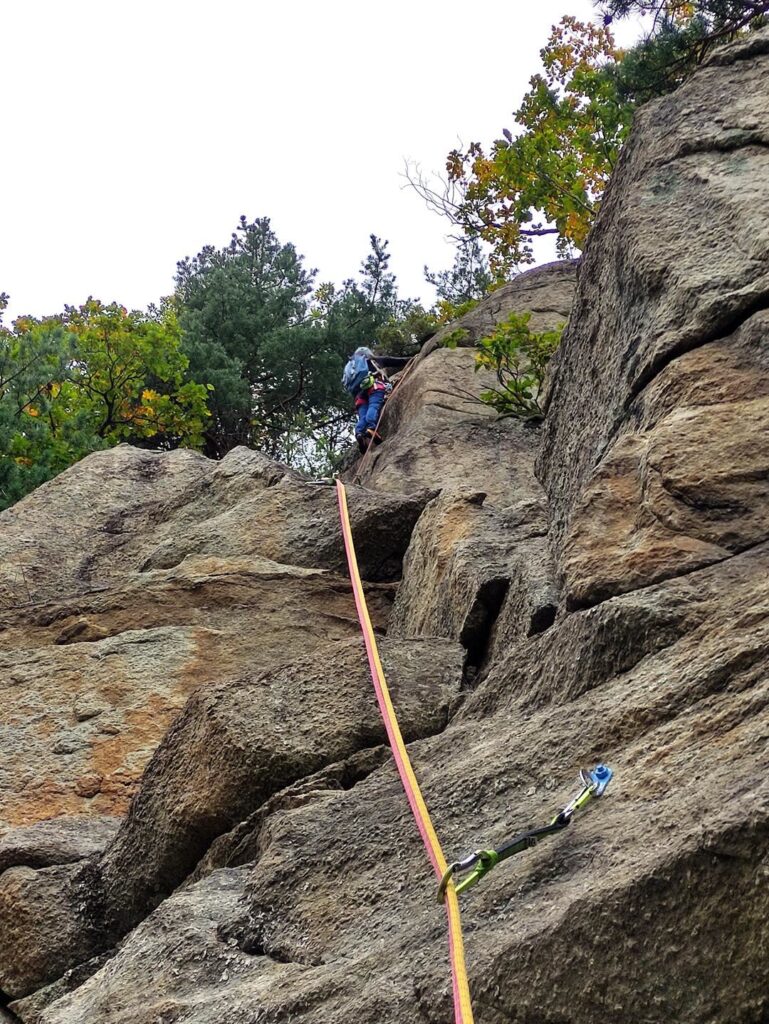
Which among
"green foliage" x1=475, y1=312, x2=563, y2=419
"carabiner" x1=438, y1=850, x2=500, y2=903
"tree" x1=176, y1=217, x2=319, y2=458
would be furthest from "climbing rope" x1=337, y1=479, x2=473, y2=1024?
"tree" x1=176, y1=217, x2=319, y2=458

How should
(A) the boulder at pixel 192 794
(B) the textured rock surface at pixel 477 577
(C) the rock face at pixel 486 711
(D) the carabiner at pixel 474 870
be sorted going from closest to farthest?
(C) the rock face at pixel 486 711, (D) the carabiner at pixel 474 870, (A) the boulder at pixel 192 794, (B) the textured rock surface at pixel 477 577

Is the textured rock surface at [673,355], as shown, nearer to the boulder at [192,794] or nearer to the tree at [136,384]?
the boulder at [192,794]

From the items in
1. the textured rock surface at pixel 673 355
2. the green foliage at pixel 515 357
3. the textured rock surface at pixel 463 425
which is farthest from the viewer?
the green foliage at pixel 515 357

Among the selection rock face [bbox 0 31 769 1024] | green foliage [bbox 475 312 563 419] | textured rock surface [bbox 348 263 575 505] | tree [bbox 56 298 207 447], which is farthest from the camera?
tree [bbox 56 298 207 447]

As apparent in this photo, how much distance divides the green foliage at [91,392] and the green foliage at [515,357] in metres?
4.75

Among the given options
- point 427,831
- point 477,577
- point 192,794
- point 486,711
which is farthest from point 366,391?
point 427,831

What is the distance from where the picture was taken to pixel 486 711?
15.5 feet

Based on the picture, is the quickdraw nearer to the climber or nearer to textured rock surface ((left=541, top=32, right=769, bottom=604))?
textured rock surface ((left=541, top=32, right=769, bottom=604))

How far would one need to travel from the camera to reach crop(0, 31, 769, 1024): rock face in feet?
9.86

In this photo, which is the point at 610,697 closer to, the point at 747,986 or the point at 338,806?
the point at 338,806

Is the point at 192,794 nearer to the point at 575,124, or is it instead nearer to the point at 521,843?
the point at 521,843

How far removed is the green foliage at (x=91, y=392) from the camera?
510 inches

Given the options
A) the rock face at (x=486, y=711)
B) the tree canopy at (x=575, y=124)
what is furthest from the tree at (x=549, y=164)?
the rock face at (x=486, y=711)

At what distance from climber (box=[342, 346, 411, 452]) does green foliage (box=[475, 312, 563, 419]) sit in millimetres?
2101
